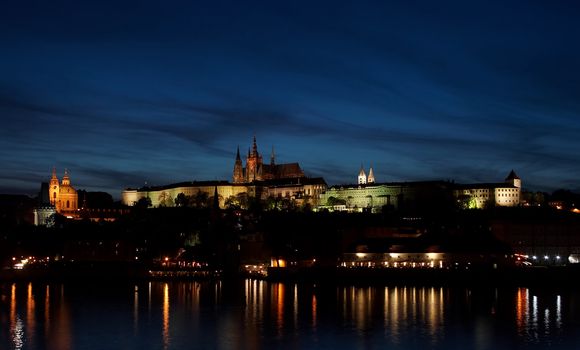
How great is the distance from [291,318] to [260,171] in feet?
356

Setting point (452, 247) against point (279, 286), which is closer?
point (279, 286)

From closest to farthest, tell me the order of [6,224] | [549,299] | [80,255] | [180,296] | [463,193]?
[549,299] → [180,296] → [80,255] → [6,224] → [463,193]

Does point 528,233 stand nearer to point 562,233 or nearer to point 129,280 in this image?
point 562,233

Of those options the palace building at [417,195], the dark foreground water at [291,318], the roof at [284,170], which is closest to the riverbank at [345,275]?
the dark foreground water at [291,318]

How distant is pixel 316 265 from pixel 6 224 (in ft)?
142

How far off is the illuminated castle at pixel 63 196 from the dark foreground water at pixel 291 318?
74.4 metres

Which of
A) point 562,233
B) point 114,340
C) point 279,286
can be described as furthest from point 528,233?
point 114,340

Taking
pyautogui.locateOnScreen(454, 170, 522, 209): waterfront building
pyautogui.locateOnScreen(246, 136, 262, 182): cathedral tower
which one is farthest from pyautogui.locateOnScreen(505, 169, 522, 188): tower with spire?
pyautogui.locateOnScreen(246, 136, 262, 182): cathedral tower

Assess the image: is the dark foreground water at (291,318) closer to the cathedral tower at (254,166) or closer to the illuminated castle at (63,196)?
the illuminated castle at (63,196)

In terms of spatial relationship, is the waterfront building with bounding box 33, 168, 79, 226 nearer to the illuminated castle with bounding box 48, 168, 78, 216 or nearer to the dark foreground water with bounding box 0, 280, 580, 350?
the illuminated castle with bounding box 48, 168, 78, 216

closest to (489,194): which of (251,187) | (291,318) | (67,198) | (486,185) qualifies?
(486,185)

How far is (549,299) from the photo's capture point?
4384cm

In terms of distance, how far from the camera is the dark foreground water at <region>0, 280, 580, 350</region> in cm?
3064

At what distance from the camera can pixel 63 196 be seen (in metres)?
125
